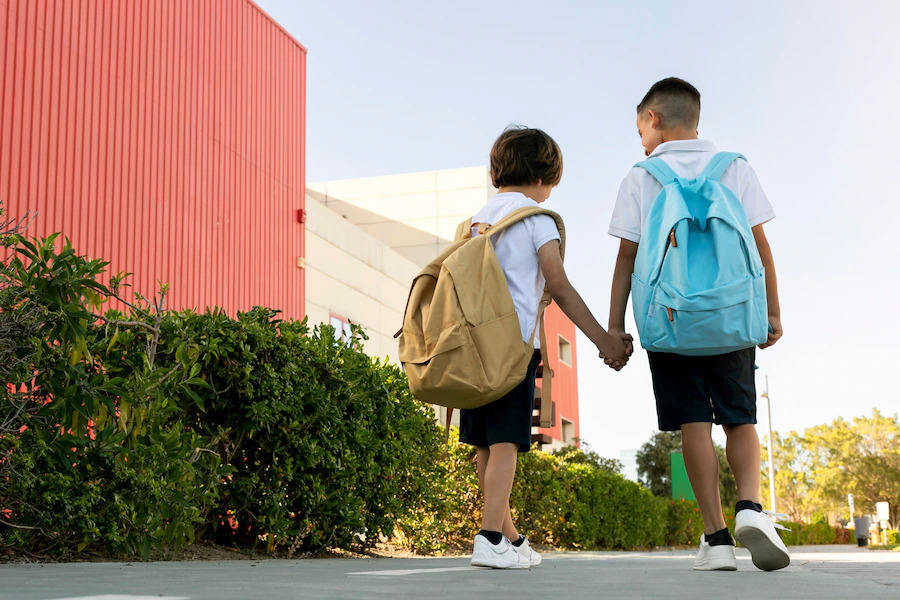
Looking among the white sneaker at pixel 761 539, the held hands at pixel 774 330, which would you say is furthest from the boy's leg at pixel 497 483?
the held hands at pixel 774 330

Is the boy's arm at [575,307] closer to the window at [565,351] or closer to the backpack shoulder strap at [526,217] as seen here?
the backpack shoulder strap at [526,217]

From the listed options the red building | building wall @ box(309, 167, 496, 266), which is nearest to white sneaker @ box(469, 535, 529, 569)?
the red building

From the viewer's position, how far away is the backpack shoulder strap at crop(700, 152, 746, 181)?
4105 millimetres

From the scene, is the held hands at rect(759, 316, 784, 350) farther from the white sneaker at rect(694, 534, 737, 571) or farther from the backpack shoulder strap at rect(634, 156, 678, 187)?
the white sneaker at rect(694, 534, 737, 571)

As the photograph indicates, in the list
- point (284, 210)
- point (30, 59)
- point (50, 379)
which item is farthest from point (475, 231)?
point (284, 210)

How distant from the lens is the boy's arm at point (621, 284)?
4219mm

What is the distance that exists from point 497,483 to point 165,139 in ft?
39.9

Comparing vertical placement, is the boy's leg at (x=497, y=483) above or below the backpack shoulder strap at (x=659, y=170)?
below

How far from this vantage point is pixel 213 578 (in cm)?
310

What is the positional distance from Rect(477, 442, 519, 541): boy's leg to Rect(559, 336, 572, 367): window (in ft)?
117

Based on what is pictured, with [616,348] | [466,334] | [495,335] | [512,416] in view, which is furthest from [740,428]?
[466,334]

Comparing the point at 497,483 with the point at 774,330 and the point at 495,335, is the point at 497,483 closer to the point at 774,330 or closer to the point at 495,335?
the point at 495,335

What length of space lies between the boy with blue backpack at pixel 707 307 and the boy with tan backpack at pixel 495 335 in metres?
0.29

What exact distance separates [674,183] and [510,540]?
68.9 inches
